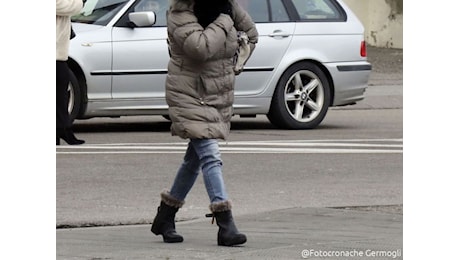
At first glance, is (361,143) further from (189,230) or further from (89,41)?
(189,230)

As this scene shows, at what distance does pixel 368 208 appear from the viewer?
863 centimetres

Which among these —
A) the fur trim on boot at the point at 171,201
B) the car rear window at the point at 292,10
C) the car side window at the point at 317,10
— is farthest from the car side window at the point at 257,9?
the fur trim on boot at the point at 171,201

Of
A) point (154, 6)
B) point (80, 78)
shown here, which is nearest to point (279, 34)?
point (154, 6)

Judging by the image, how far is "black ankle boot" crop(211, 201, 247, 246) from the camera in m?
6.79

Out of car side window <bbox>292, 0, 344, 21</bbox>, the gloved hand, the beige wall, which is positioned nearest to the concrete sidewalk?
the gloved hand

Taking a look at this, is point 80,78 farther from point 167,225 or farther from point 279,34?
point 167,225

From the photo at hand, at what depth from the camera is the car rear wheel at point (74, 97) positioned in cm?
1311

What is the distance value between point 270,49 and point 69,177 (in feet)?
14.3

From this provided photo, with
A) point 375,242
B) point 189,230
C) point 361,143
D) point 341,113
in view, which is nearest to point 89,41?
point 361,143

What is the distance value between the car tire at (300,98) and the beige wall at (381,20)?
1252cm

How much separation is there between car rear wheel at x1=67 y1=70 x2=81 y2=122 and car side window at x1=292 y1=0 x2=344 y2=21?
9.26 ft

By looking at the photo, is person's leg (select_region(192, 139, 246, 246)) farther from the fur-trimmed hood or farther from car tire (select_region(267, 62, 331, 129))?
car tire (select_region(267, 62, 331, 129))
